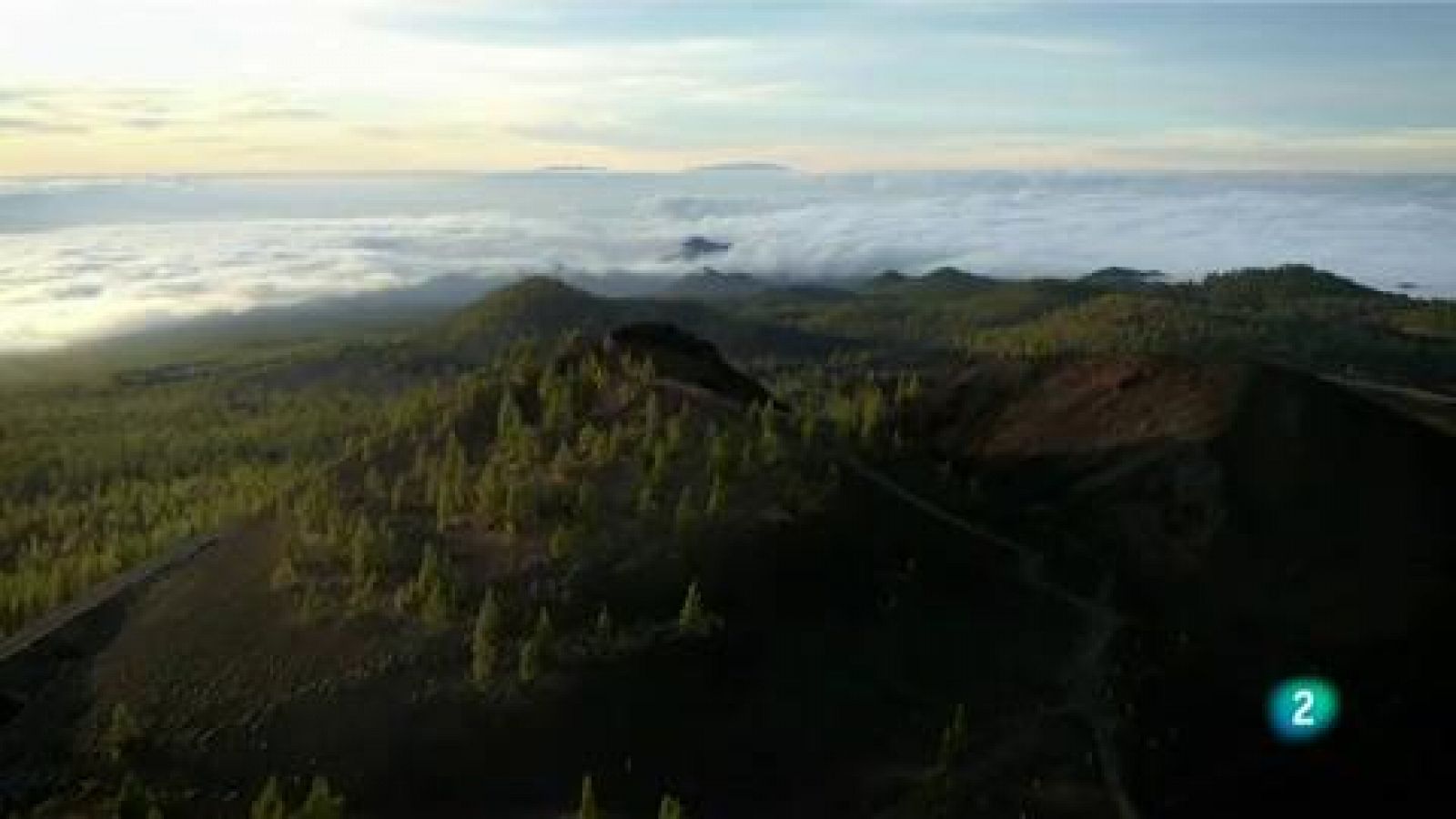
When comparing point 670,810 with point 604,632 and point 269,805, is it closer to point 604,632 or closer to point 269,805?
point 604,632

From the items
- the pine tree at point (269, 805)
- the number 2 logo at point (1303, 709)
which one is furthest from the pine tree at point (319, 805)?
the number 2 logo at point (1303, 709)

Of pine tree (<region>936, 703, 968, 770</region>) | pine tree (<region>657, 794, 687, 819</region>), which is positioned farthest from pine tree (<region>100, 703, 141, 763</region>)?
pine tree (<region>936, 703, 968, 770</region>)

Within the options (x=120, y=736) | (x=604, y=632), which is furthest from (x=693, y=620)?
(x=120, y=736)

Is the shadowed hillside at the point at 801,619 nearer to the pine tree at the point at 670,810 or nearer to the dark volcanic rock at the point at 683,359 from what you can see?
the pine tree at the point at 670,810

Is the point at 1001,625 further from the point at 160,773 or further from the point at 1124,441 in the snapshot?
the point at 160,773

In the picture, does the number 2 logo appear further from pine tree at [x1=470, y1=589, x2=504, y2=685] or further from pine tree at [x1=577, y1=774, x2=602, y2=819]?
pine tree at [x1=470, y1=589, x2=504, y2=685]
